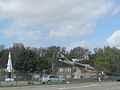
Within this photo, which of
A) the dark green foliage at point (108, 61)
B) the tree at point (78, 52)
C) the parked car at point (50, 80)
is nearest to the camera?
the parked car at point (50, 80)

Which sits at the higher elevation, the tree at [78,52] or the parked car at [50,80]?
the tree at [78,52]

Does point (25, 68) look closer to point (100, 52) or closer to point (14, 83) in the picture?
point (100, 52)

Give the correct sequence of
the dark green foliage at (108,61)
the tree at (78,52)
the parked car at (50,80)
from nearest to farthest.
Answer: the parked car at (50,80), the dark green foliage at (108,61), the tree at (78,52)

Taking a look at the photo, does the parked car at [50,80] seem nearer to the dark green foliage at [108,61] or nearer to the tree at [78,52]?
the dark green foliage at [108,61]

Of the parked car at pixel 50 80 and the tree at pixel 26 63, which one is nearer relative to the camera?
the parked car at pixel 50 80

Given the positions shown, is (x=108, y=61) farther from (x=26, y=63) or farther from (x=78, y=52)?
(x=78, y=52)

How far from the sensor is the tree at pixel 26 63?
6681 centimetres

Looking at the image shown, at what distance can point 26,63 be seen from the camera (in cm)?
6700

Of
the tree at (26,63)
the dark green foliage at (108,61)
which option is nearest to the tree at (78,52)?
the dark green foliage at (108,61)

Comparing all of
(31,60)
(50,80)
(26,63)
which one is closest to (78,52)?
(31,60)

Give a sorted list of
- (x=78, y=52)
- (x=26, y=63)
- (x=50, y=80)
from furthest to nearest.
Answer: (x=78, y=52)
(x=26, y=63)
(x=50, y=80)

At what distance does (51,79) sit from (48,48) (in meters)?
69.9

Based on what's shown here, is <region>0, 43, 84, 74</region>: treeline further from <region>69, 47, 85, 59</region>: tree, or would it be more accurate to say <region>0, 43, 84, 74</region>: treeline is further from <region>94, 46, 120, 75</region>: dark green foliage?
<region>94, 46, 120, 75</region>: dark green foliage

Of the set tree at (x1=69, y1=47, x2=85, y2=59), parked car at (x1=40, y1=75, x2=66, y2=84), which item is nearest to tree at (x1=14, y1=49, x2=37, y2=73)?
parked car at (x1=40, y1=75, x2=66, y2=84)
